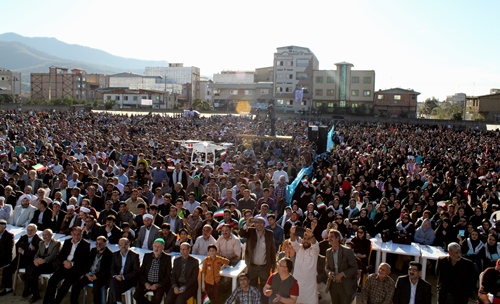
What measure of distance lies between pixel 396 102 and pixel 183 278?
56836 mm

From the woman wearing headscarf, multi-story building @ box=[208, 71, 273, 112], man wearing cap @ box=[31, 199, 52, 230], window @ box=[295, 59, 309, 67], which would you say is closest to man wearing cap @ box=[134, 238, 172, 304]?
man wearing cap @ box=[31, 199, 52, 230]

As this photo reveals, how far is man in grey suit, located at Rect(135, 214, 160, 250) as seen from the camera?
6559 mm

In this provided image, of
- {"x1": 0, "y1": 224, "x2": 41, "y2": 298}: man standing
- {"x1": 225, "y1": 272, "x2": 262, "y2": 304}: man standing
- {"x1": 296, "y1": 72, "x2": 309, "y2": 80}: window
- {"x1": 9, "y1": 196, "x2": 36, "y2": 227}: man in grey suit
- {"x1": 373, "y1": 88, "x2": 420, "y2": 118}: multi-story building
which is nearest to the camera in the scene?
{"x1": 225, "y1": 272, "x2": 262, "y2": 304}: man standing

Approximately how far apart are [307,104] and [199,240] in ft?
190

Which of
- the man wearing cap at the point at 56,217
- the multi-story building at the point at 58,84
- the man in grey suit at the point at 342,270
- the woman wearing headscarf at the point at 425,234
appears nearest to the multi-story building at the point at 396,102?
the woman wearing headscarf at the point at 425,234

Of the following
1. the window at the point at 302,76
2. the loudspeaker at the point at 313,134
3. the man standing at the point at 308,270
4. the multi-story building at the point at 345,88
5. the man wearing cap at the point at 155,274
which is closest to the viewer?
the man standing at the point at 308,270

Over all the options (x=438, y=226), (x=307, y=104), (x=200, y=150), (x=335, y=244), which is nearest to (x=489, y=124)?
(x=307, y=104)

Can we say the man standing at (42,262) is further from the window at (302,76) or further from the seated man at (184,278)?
the window at (302,76)

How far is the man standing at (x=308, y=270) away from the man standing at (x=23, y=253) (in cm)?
376

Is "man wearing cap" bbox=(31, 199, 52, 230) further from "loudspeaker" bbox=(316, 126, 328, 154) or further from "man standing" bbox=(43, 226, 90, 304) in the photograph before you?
"loudspeaker" bbox=(316, 126, 328, 154)

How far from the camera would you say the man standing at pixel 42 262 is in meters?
6.16

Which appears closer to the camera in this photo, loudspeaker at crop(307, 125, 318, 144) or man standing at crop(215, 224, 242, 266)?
man standing at crop(215, 224, 242, 266)

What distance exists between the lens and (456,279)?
5.42 metres

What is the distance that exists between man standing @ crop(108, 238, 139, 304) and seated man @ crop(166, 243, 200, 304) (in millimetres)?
542
